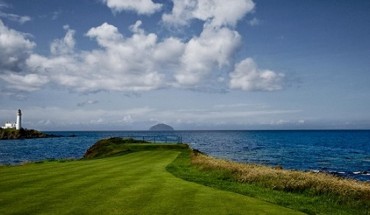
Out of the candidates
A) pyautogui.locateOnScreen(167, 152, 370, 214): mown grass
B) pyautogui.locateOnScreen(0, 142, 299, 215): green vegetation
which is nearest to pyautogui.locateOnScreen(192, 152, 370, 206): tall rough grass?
pyautogui.locateOnScreen(167, 152, 370, 214): mown grass

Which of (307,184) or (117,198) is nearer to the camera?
(117,198)

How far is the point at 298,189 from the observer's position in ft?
77.4

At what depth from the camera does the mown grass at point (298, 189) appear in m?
19.1

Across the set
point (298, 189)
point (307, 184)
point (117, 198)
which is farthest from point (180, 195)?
point (307, 184)

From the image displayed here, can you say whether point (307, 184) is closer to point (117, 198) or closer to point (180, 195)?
point (180, 195)

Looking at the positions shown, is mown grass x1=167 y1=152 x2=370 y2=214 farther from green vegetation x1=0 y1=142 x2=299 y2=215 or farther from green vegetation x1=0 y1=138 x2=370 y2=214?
green vegetation x1=0 y1=142 x2=299 y2=215

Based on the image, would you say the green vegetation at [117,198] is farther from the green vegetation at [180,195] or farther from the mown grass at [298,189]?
the mown grass at [298,189]

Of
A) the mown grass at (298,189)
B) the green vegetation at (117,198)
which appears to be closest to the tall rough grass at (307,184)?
the mown grass at (298,189)

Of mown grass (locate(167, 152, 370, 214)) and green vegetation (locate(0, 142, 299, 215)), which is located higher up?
green vegetation (locate(0, 142, 299, 215))

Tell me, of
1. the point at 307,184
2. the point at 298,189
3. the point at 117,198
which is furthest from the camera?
the point at 307,184

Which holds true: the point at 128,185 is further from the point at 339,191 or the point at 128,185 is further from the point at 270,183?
the point at 339,191

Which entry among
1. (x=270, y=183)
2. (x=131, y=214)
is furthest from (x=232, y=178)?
(x=131, y=214)

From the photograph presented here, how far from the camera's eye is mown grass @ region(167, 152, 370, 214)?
752 inches

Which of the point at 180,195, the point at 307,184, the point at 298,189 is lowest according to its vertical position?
the point at 298,189
